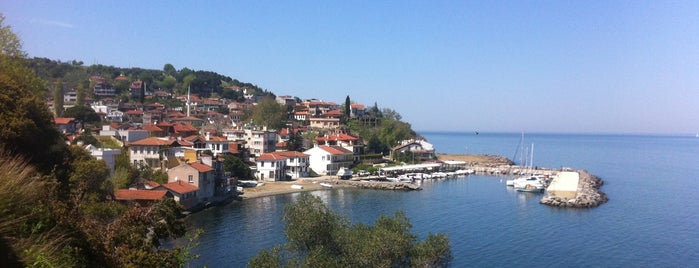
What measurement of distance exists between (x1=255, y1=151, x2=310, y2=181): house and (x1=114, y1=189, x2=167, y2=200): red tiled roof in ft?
63.6

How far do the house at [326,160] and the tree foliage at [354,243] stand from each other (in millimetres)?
36510

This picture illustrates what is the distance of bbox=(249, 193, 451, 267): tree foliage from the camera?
14.2m

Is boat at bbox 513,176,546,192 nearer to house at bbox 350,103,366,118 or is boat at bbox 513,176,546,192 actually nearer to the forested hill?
house at bbox 350,103,366,118

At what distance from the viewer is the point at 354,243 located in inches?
575

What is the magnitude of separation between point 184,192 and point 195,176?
84.6 inches

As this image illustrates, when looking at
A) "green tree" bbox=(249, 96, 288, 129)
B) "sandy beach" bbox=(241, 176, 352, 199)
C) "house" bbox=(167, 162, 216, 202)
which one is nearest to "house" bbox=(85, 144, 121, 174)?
"house" bbox=(167, 162, 216, 202)

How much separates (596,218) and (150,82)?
318ft

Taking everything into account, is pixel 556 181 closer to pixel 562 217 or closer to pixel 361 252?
pixel 562 217

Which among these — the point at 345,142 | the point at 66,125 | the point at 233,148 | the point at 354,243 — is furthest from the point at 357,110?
the point at 354,243

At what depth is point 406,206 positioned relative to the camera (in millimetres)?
36906

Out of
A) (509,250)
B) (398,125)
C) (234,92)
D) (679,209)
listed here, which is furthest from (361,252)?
(234,92)

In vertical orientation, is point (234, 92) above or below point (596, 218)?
above

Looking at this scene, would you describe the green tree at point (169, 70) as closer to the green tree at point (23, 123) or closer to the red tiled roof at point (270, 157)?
the red tiled roof at point (270, 157)

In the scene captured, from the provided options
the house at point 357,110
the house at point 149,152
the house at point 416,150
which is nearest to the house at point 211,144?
the house at point 149,152
